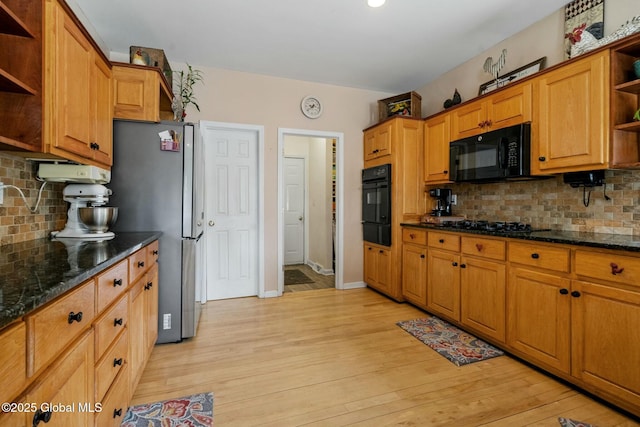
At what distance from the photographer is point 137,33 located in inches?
112

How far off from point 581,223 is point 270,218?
2.97 m

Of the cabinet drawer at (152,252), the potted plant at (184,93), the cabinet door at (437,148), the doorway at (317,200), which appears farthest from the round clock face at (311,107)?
the cabinet drawer at (152,252)

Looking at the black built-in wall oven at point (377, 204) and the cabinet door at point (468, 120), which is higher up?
the cabinet door at point (468, 120)

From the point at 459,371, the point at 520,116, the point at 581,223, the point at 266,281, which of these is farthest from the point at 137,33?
the point at 581,223

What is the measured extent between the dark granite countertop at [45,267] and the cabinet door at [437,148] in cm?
286

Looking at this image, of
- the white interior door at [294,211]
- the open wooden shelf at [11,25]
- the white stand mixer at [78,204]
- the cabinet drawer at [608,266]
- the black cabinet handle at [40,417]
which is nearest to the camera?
the black cabinet handle at [40,417]

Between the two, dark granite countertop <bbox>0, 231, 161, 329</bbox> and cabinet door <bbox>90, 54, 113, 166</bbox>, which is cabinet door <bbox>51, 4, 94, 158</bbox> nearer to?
cabinet door <bbox>90, 54, 113, 166</bbox>

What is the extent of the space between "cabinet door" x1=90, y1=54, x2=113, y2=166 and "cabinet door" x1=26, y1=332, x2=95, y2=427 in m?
1.35

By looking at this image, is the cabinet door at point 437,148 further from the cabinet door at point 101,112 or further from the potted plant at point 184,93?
the cabinet door at point 101,112

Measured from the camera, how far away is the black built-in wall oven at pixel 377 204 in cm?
357

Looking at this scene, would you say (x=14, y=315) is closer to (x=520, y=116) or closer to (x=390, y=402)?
(x=390, y=402)

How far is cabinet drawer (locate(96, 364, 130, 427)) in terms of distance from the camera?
122 centimetres

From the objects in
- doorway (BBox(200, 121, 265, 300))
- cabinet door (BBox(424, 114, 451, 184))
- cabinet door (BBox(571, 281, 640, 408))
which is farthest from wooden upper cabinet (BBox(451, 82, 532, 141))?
doorway (BBox(200, 121, 265, 300))

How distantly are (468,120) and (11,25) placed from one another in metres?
3.19
